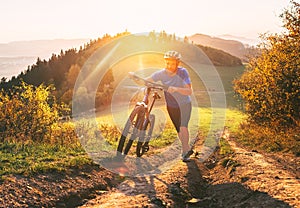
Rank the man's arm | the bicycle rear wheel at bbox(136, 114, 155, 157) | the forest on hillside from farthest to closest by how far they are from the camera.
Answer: the forest on hillside → the bicycle rear wheel at bbox(136, 114, 155, 157) → the man's arm

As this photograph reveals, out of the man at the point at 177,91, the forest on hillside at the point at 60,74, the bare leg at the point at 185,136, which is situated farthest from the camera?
the forest on hillside at the point at 60,74

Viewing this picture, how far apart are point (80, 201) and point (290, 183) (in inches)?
166

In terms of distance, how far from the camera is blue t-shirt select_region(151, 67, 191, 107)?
10586mm

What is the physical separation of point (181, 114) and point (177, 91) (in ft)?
3.49

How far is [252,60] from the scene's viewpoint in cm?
2467

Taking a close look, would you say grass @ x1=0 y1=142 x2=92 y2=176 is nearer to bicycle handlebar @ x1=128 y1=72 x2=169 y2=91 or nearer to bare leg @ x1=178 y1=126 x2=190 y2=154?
bicycle handlebar @ x1=128 y1=72 x2=169 y2=91

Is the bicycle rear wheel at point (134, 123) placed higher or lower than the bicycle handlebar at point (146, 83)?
lower

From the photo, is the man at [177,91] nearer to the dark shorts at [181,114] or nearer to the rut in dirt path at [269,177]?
the dark shorts at [181,114]

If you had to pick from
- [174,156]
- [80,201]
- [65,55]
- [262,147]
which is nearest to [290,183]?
[80,201]

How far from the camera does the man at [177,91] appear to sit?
34.3 ft

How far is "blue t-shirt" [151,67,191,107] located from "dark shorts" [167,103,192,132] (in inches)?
4.8

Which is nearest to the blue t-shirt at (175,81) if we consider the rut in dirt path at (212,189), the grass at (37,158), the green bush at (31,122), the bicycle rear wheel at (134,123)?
the bicycle rear wheel at (134,123)

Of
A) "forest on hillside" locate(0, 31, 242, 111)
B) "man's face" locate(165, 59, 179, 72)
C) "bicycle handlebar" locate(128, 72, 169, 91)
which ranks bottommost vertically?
"forest on hillside" locate(0, 31, 242, 111)

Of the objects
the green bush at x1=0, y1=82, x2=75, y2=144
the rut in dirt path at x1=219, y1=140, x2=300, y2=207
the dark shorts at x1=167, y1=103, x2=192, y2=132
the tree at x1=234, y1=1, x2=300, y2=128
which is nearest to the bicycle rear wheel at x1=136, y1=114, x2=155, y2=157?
the dark shorts at x1=167, y1=103, x2=192, y2=132
